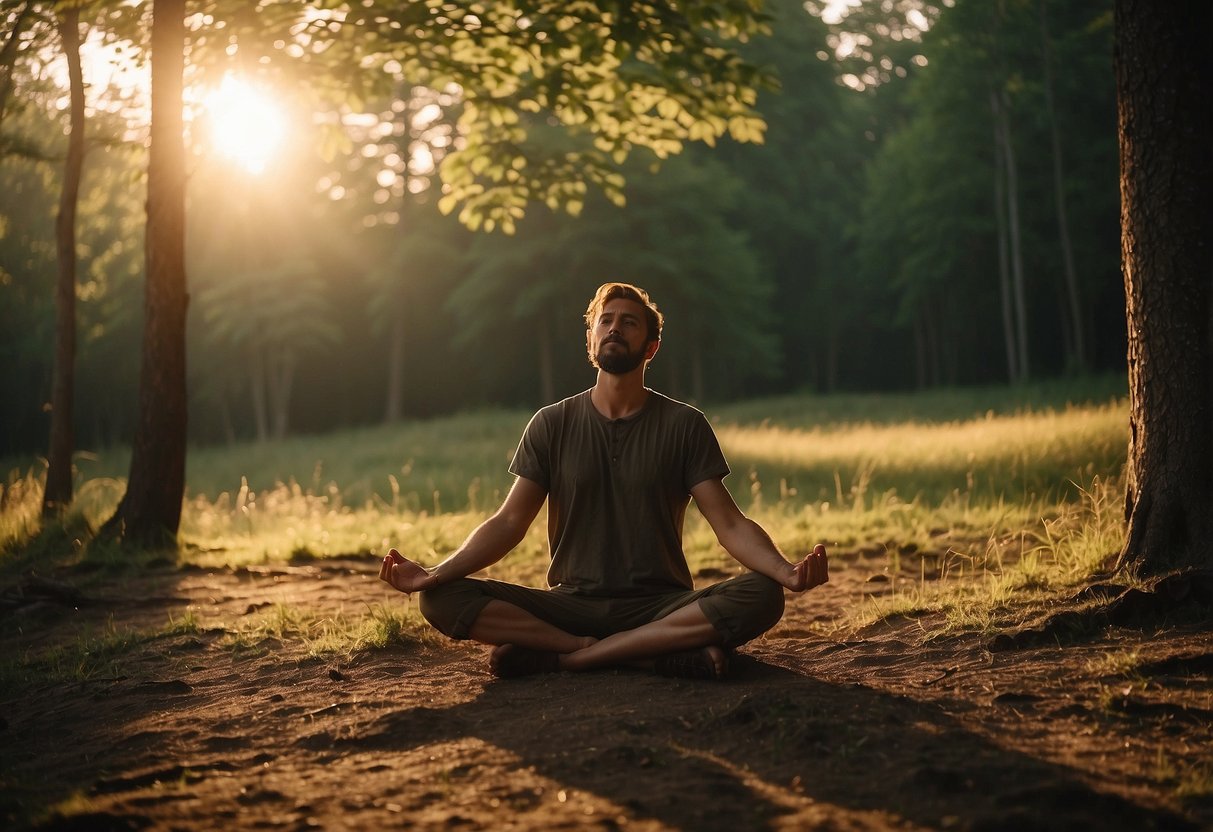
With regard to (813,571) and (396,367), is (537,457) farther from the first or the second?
(396,367)

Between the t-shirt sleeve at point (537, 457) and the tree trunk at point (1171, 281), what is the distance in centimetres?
304

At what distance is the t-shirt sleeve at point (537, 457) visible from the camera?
4.95 metres

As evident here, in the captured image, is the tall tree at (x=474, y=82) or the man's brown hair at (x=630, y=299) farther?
the tall tree at (x=474, y=82)

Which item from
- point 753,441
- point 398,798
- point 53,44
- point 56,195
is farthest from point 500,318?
point 398,798

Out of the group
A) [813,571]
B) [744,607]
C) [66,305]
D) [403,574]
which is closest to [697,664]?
[744,607]

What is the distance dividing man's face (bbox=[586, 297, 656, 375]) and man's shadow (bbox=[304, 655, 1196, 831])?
143 centimetres

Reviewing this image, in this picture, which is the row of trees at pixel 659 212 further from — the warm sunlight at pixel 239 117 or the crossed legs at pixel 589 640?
the crossed legs at pixel 589 640

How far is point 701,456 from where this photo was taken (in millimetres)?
4781

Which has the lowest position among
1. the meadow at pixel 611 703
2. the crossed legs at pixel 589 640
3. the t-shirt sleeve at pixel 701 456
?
the meadow at pixel 611 703

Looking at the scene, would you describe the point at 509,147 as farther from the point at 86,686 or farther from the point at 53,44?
the point at 86,686

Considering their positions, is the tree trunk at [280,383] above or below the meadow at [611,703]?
above

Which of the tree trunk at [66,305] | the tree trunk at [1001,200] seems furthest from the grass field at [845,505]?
the tree trunk at [1001,200]

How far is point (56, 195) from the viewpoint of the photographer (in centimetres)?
2375

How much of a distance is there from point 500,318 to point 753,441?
53.3 ft
